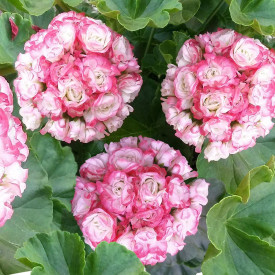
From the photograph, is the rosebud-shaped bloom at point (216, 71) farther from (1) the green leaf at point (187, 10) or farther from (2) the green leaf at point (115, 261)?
(2) the green leaf at point (115, 261)

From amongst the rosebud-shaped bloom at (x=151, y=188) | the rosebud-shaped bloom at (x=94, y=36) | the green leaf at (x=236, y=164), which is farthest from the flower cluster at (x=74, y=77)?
the green leaf at (x=236, y=164)

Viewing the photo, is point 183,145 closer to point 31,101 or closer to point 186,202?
point 186,202

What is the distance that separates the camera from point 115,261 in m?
0.69

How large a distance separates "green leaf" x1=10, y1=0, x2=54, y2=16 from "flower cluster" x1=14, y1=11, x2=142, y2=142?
0.10ft

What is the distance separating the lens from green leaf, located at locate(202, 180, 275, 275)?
2.55ft

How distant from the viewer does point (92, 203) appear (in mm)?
760

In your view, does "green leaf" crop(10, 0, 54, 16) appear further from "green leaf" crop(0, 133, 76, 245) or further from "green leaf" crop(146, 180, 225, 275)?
"green leaf" crop(146, 180, 225, 275)

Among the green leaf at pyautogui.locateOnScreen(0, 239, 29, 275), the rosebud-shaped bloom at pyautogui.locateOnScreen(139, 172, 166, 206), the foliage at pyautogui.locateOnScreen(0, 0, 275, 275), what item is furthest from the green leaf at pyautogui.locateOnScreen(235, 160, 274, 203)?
the green leaf at pyautogui.locateOnScreen(0, 239, 29, 275)

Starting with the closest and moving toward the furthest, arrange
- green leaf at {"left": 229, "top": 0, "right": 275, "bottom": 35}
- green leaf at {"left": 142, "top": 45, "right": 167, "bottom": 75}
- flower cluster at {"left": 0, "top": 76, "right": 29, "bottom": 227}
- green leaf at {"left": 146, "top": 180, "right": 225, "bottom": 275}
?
1. flower cluster at {"left": 0, "top": 76, "right": 29, "bottom": 227}
2. green leaf at {"left": 229, "top": 0, "right": 275, "bottom": 35}
3. green leaf at {"left": 146, "top": 180, "right": 225, "bottom": 275}
4. green leaf at {"left": 142, "top": 45, "right": 167, "bottom": 75}

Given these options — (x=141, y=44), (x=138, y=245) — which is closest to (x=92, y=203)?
(x=138, y=245)

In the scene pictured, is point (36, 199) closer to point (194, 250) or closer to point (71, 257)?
point (71, 257)

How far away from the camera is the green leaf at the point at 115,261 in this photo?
681 millimetres

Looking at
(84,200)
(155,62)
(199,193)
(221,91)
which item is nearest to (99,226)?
(84,200)

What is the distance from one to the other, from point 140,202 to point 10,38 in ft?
1.14
